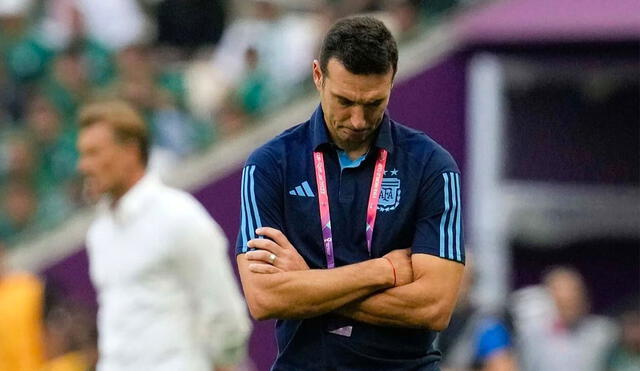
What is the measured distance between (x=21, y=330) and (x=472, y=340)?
9.08ft

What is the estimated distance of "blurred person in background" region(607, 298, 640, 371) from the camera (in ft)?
34.8

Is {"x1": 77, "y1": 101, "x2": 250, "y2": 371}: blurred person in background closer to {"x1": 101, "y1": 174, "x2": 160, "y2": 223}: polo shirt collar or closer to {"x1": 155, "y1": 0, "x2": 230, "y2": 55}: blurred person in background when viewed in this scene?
{"x1": 101, "y1": 174, "x2": 160, "y2": 223}: polo shirt collar

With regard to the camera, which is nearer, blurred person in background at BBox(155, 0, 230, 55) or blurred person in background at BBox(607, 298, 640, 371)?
blurred person in background at BBox(607, 298, 640, 371)

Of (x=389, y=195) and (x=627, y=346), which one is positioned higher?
(x=389, y=195)

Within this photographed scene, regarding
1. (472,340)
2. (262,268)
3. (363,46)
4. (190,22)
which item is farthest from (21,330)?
(363,46)

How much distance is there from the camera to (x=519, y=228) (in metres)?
13.0

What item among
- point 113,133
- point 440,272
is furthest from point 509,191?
point 440,272

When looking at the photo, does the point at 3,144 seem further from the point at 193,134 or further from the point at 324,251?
the point at 324,251

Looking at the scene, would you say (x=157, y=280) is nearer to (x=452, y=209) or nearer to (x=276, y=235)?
(x=276, y=235)

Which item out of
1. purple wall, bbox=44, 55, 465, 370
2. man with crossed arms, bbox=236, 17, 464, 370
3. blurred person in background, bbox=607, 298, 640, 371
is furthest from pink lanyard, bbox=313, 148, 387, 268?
purple wall, bbox=44, 55, 465, 370

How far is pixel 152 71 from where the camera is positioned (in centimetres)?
1350

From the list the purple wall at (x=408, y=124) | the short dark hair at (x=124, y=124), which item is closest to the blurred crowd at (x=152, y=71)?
the purple wall at (x=408, y=124)

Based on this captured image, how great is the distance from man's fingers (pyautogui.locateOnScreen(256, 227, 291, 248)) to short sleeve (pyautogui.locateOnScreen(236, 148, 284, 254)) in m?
0.04

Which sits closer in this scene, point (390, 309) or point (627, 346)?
point (390, 309)
